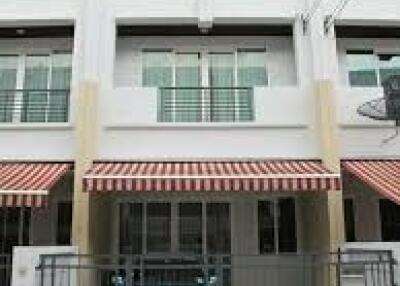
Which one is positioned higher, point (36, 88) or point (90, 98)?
A: point (36, 88)

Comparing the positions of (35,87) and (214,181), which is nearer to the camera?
(214,181)

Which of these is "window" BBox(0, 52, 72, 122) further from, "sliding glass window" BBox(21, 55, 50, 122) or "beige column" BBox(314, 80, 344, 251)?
"beige column" BBox(314, 80, 344, 251)

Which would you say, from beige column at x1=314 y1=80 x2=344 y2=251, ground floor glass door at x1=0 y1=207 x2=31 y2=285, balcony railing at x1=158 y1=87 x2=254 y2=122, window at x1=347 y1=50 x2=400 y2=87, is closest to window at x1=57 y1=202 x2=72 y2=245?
ground floor glass door at x1=0 y1=207 x2=31 y2=285

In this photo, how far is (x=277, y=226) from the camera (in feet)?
83.1

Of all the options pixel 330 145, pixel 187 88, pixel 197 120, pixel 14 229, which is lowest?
pixel 14 229

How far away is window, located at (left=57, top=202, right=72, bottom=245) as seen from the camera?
25141 mm

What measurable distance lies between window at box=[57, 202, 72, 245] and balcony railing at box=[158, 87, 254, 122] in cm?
454

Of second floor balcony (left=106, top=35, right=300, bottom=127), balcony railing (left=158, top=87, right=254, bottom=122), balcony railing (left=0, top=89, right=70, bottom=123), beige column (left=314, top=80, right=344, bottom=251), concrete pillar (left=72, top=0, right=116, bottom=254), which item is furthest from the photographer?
balcony railing (left=0, top=89, right=70, bottom=123)

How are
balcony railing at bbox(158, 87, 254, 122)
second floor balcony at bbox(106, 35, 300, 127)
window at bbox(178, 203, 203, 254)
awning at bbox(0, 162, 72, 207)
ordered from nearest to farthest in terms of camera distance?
awning at bbox(0, 162, 72, 207), second floor balcony at bbox(106, 35, 300, 127), balcony railing at bbox(158, 87, 254, 122), window at bbox(178, 203, 203, 254)

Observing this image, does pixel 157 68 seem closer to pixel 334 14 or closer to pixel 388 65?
pixel 334 14

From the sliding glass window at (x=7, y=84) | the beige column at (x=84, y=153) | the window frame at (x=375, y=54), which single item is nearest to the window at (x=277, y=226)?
the window frame at (x=375, y=54)

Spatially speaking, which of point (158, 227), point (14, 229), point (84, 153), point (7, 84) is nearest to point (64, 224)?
point (14, 229)

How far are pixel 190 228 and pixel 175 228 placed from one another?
1.62 ft

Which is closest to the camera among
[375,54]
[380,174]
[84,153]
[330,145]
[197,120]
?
[380,174]
